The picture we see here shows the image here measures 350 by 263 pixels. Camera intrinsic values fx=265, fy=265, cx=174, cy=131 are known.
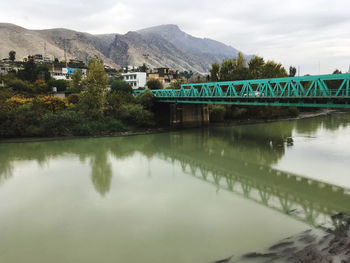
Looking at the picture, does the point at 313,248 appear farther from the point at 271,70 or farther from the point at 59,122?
the point at 271,70

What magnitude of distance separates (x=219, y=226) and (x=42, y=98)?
88.6 feet

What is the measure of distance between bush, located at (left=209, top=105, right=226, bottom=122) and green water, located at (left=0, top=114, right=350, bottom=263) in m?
15.5

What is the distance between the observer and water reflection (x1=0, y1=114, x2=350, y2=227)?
11750 millimetres

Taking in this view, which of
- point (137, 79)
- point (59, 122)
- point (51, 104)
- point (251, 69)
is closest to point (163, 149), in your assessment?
point (59, 122)

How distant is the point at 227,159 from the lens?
65.3ft

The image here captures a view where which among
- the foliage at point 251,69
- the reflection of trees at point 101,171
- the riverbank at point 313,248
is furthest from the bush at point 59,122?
the foliage at point 251,69

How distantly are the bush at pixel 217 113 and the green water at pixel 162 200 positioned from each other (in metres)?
15.5

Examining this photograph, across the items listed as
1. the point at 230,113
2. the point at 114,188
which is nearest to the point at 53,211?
the point at 114,188

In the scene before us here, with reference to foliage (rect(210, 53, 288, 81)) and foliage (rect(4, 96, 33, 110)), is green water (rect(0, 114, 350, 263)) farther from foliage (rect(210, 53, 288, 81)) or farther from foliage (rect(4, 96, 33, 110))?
foliage (rect(210, 53, 288, 81))

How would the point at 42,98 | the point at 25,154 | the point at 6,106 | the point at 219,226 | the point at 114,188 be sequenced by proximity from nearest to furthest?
the point at 219,226
the point at 114,188
the point at 25,154
the point at 6,106
the point at 42,98

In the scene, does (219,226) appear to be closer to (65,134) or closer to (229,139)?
(229,139)

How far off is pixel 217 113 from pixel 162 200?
2802 cm

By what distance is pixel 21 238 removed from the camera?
910 cm

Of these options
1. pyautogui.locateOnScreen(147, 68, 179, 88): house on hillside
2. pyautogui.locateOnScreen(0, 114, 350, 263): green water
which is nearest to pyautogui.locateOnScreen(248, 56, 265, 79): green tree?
pyautogui.locateOnScreen(0, 114, 350, 263): green water
